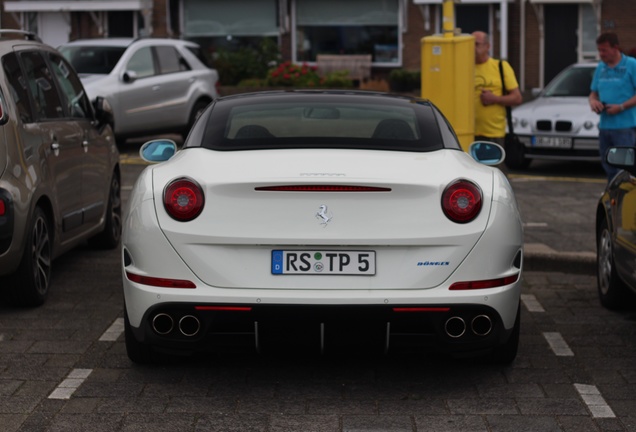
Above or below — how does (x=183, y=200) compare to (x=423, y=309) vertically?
above

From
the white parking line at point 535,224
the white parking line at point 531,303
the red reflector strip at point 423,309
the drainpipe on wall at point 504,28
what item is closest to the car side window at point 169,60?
the white parking line at point 535,224

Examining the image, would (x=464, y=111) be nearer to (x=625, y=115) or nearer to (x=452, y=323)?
(x=625, y=115)

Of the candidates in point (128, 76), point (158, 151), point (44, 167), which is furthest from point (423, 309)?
point (128, 76)

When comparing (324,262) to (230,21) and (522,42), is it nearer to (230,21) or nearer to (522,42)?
(522,42)

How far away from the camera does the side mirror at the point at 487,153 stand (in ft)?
23.5

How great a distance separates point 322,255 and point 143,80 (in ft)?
48.5

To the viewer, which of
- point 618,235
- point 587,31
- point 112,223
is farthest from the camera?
point 587,31

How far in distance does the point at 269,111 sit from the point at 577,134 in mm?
10632

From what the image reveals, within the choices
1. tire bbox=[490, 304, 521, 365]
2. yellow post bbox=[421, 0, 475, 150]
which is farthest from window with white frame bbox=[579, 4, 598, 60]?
tire bbox=[490, 304, 521, 365]

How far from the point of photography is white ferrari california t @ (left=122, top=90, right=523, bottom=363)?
227 inches

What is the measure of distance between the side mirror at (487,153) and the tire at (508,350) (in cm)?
108

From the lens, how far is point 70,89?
9.67 meters

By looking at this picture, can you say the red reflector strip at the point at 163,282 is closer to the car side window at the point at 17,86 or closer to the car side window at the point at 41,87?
the car side window at the point at 17,86

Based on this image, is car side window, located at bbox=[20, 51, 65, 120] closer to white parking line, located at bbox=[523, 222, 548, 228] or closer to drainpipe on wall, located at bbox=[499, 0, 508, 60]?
white parking line, located at bbox=[523, 222, 548, 228]
